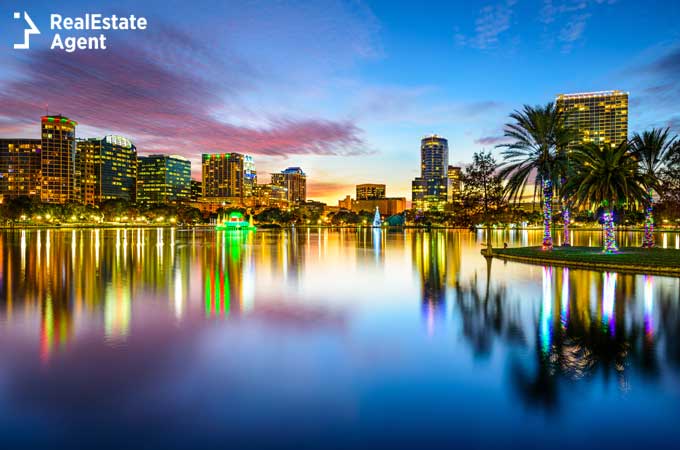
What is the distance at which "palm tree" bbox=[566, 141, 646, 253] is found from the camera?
113 feet

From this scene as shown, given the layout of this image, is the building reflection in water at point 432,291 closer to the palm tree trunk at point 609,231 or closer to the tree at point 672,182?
the palm tree trunk at point 609,231

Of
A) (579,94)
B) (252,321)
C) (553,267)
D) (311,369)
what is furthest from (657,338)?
(579,94)

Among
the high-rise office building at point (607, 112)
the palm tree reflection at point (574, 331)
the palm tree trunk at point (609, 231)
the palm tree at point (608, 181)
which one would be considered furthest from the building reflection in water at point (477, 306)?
the high-rise office building at point (607, 112)

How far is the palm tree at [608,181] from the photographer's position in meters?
34.6

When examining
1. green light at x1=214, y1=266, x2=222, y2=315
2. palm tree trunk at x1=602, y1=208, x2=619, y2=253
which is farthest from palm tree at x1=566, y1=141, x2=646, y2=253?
green light at x1=214, y1=266, x2=222, y2=315

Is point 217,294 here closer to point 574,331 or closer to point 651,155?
point 574,331

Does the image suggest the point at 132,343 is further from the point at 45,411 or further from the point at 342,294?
the point at 342,294

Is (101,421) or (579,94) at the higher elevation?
(579,94)

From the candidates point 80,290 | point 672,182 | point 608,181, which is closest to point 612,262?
point 608,181

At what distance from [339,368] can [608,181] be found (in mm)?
31496

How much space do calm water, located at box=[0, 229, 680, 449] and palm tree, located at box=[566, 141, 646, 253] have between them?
1642 centimetres

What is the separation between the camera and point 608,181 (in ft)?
113

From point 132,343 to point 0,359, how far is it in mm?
2766

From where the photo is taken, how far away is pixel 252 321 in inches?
586
